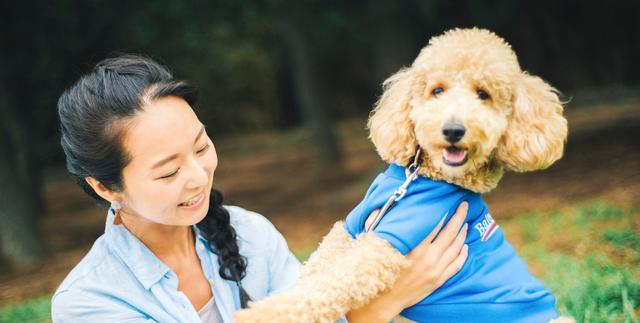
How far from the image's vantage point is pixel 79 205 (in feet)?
41.6

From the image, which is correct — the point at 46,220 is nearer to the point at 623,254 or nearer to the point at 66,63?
the point at 66,63

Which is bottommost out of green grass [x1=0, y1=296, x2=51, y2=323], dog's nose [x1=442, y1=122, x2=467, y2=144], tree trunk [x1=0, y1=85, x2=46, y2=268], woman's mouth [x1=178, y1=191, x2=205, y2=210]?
green grass [x1=0, y1=296, x2=51, y2=323]

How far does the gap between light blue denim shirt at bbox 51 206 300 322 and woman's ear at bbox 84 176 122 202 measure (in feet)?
0.30

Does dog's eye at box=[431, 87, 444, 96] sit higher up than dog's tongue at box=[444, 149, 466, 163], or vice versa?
dog's eye at box=[431, 87, 444, 96]

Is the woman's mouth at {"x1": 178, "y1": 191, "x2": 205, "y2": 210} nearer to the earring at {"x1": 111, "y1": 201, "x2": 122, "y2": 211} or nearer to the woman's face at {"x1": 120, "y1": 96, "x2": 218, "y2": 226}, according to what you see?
the woman's face at {"x1": 120, "y1": 96, "x2": 218, "y2": 226}

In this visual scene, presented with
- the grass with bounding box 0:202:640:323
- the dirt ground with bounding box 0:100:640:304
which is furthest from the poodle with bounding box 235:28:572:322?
the dirt ground with bounding box 0:100:640:304

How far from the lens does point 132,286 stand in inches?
85.0

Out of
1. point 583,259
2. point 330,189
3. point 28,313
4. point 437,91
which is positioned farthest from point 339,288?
point 330,189

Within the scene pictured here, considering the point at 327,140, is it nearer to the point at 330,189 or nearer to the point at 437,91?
the point at 330,189

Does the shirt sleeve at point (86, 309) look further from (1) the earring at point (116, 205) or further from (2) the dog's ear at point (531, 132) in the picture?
(2) the dog's ear at point (531, 132)

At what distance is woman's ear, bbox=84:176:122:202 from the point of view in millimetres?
2244

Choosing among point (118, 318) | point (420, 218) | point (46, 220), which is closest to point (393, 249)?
point (420, 218)

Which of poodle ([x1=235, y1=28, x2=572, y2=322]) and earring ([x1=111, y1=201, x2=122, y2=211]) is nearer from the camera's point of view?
poodle ([x1=235, y1=28, x2=572, y2=322])

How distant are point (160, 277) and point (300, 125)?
69.2ft
